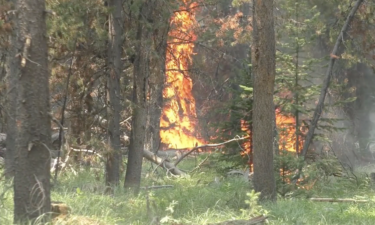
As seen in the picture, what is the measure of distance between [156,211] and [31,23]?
3.76 m

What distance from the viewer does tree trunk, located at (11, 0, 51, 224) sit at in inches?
325

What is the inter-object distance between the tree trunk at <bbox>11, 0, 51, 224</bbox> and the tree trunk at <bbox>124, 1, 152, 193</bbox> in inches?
257

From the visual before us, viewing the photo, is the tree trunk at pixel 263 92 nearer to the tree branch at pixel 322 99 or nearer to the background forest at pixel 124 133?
the background forest at pixel 124 133

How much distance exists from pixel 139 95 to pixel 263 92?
11.5 ft

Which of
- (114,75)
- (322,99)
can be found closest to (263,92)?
(114,75)

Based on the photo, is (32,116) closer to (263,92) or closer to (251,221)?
(251,221)

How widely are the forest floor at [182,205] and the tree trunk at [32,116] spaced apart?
42 centimetres

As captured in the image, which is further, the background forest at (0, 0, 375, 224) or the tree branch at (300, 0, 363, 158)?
the tree branch at (300, 0, 363, 158)

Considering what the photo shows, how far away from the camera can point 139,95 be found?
1544cm

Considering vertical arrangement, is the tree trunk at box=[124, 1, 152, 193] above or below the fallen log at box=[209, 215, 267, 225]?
above

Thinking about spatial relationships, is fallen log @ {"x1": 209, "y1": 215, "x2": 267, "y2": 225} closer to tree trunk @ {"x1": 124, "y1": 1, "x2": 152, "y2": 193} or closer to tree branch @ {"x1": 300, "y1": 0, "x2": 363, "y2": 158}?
tree trunk @ {"x1": 124, "y1": 1, "x2": 152, "y2": 193}

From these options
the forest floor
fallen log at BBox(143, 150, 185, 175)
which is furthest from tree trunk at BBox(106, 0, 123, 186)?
fallen log at BBox(143, 150, 185, 175)

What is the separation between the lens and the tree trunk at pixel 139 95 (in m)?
15.1

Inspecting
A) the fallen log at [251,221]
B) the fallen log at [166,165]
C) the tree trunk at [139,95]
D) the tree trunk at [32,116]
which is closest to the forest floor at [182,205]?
the fallen log at [251,221]
